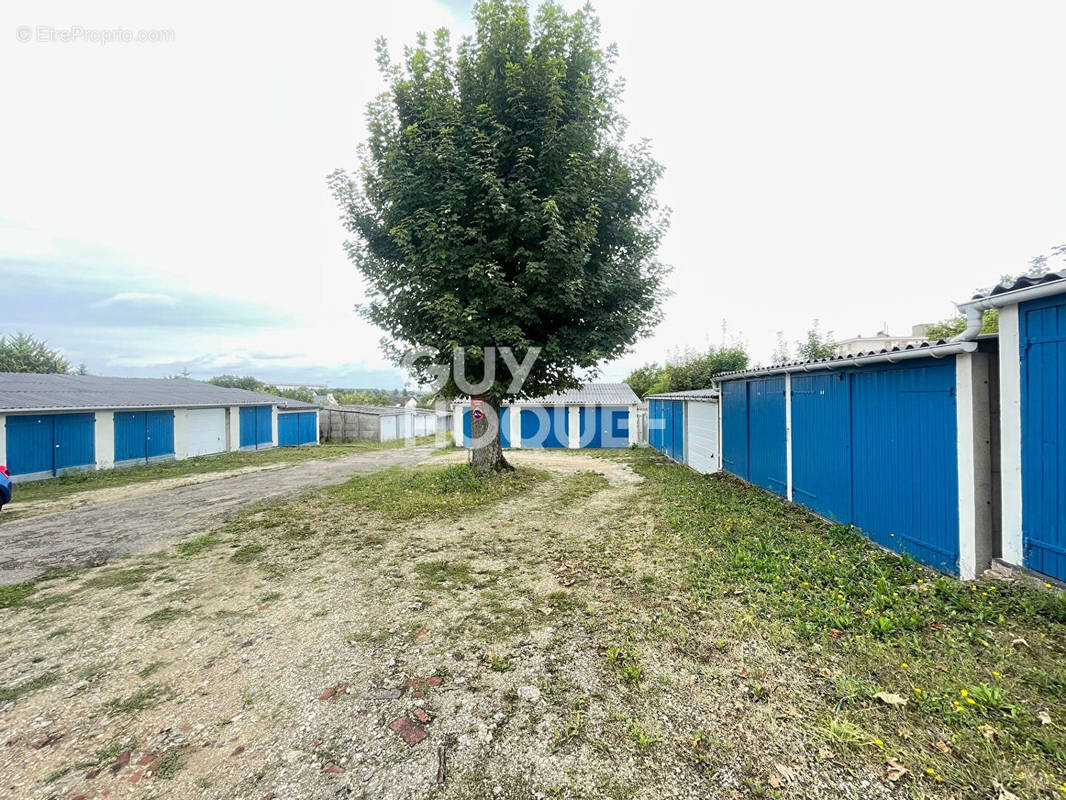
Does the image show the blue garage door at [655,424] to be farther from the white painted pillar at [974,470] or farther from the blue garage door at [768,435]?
the white painted pillar at [974,470]

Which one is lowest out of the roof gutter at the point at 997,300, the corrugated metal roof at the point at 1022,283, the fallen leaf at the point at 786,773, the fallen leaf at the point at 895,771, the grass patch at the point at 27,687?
the grass patch at the point at 27,687

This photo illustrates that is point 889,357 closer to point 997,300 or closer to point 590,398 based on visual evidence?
point 997,300

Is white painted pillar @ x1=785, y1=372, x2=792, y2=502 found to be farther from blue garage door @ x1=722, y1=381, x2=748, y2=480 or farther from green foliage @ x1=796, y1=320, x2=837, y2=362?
green foliage @ x1=796, y1=320, x2=837, y2=362

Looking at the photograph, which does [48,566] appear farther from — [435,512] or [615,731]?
[615,731]

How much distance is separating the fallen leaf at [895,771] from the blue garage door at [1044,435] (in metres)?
2.71

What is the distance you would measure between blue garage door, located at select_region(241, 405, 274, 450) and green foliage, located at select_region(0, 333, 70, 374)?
22.1 m

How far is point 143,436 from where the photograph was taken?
16.4m

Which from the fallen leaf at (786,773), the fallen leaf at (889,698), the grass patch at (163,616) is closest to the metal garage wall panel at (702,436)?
the fallen leaf at (889,698)

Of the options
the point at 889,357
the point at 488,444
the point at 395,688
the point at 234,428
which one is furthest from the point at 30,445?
the point at 889,357

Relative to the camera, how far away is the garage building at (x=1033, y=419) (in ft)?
11.2

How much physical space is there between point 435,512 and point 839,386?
7.13 m

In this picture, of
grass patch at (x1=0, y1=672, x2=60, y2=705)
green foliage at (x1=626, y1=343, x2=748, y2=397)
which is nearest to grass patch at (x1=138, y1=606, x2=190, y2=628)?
grass patch at (x1=0, y1=672, x2=60, y2=705)

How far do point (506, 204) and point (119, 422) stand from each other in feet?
56.1

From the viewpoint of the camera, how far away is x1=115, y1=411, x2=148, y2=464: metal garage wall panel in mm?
15500
